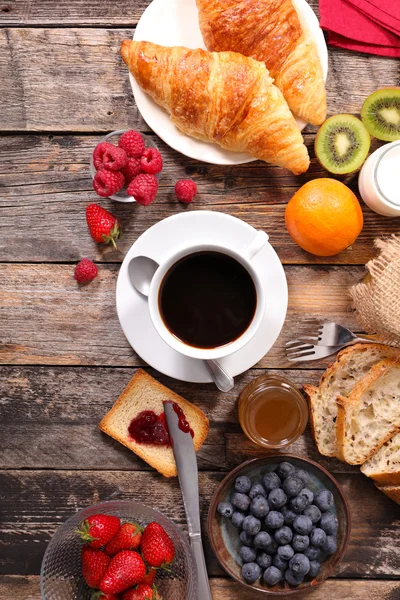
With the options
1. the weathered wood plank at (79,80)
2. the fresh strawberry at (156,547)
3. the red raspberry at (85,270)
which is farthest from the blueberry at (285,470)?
the weathered wood plank at (79,80)

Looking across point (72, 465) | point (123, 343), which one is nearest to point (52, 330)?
point (123, 343)

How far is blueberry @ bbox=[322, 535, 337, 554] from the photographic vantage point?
4.93ft

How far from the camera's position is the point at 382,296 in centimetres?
146

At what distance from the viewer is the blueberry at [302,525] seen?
1.47 metres

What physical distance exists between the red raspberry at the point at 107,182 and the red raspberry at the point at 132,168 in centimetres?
2

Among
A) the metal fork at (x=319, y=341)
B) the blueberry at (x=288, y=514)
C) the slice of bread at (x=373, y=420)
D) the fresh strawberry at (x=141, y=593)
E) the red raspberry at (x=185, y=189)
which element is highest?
the red raspberry at (x=185, y=189)

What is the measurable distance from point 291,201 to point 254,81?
302 millimetres

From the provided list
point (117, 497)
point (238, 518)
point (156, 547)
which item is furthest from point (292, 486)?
point (117, 497)

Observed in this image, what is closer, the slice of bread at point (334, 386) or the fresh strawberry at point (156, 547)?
the fresh strawberry at point (156, 547)

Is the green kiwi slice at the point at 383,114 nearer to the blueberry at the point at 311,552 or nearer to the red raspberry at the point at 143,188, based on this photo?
the red raspberry at the point at 143,188

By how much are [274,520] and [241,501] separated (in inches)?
3.6

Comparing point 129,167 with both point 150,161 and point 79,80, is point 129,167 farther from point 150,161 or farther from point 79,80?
point 79,80

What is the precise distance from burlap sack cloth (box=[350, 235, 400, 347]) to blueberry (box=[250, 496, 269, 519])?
1.68 feet

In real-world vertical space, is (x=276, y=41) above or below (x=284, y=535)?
above
